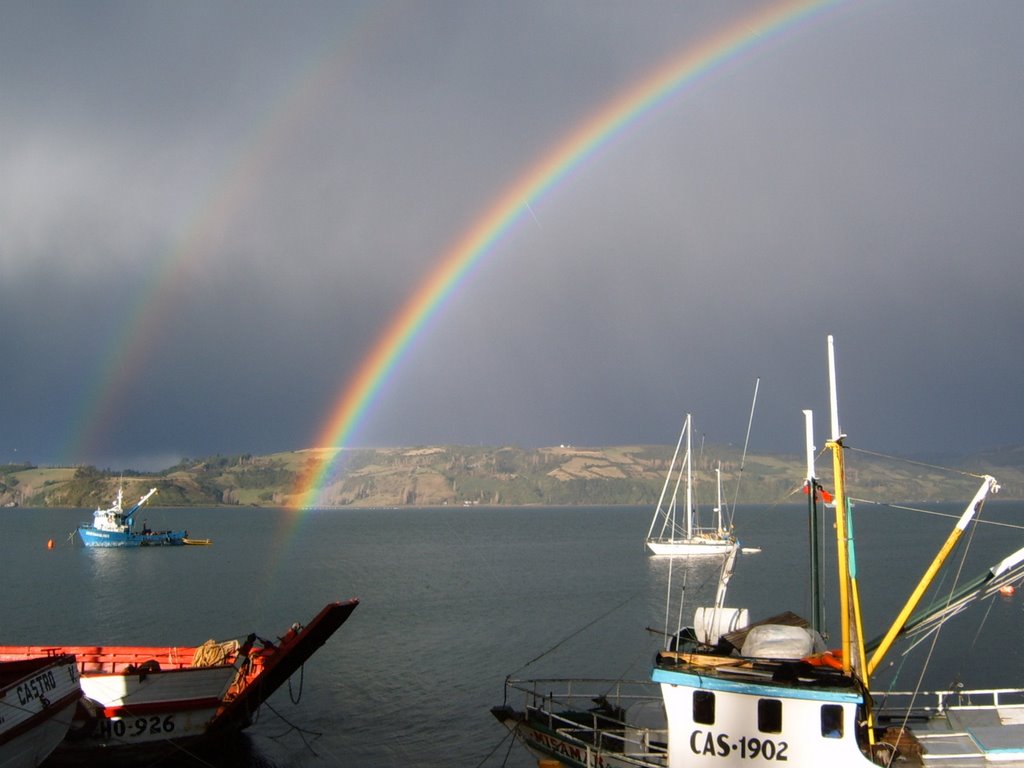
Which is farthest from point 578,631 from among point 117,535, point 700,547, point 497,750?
point 117,535

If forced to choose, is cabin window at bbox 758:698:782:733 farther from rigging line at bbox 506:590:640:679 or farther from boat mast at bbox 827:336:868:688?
rigging line at bbox 506:590:640:679

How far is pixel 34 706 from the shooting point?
27.2m

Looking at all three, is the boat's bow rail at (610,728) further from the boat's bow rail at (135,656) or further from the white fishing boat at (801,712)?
the boat's bow rail at (135,656)

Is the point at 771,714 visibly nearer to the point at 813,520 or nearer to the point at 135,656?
the point at 813,520

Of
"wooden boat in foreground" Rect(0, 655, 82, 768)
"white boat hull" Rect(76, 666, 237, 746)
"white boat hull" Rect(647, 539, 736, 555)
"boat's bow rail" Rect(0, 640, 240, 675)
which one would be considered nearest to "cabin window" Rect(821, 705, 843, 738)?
"white boat hull" Rect(76, 666, 237, 746)

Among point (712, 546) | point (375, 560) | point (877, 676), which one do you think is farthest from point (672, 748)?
point (375, 560)

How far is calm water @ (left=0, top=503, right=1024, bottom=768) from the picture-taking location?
40.7m

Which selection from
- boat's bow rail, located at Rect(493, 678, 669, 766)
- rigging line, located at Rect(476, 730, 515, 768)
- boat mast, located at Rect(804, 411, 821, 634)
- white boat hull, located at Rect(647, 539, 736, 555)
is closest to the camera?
boat's bow rail, located at Rect(493, 678, 669, 766)

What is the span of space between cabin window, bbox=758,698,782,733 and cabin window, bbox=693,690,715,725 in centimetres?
118

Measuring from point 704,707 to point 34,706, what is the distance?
746 inches

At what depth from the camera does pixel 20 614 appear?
83.4m

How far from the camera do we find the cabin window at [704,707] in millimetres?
23750

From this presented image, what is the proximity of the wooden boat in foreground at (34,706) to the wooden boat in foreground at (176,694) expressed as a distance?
2.41 m

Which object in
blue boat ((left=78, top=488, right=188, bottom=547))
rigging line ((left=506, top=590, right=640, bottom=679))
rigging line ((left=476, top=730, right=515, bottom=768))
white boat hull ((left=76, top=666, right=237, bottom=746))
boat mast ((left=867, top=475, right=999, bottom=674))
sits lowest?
blue boat ((left=78, top=488, right=188, bottom=547))
